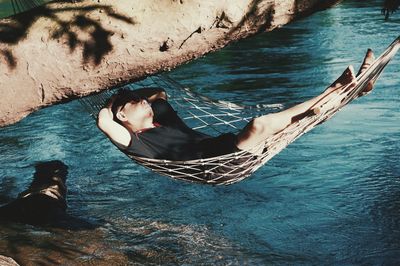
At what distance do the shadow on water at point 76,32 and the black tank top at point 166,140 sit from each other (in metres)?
1.29

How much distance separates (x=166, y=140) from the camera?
14.9 ft

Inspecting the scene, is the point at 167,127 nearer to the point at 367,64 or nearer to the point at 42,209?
the point at 367,64

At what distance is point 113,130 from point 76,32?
134 cm

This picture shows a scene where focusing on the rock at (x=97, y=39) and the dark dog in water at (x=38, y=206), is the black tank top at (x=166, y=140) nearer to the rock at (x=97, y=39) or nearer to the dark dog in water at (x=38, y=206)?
the rock at (x=97, y=39)

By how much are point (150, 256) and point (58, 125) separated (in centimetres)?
535

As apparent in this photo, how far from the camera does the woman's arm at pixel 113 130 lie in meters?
4.13

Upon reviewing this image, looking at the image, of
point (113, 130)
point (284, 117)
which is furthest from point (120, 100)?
point (284, 117)

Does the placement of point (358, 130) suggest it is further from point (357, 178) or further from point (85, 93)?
point (85, 93)

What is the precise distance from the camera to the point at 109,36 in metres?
2.88

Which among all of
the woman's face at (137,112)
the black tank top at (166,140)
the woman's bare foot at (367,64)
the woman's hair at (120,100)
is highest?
the woman's bare foot at (367,64)

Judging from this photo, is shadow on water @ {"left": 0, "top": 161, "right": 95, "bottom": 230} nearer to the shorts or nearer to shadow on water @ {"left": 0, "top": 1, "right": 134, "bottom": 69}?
the shorts

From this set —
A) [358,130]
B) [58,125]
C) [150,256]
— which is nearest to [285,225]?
[150,256]

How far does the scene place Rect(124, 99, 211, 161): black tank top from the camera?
423cm

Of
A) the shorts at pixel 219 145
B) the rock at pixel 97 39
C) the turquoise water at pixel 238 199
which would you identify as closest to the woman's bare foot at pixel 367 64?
the shorts at pixel 219 145
